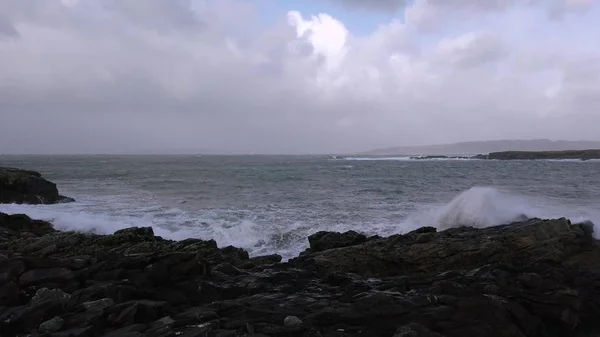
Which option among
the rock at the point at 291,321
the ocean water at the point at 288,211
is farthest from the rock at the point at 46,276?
the ocean water at the point at 288,211

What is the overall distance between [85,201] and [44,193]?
2399mm

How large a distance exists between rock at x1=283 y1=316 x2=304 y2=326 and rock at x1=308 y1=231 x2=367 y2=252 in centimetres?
580

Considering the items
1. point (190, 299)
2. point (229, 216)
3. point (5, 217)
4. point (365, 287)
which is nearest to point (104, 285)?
point (190, 299)

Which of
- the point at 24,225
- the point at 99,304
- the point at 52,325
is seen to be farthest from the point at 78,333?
the point at 24,225

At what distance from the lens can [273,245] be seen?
1583cm

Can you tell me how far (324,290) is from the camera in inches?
330

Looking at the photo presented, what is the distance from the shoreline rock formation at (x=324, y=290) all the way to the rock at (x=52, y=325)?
19mm

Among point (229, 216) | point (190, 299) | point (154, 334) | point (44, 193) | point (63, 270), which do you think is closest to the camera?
point (154, 334)

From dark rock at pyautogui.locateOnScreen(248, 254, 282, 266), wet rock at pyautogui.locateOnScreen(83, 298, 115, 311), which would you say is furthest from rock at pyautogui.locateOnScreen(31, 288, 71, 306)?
dark rock at pyautogui.locateOnScreen(248, 254, 282, 266)

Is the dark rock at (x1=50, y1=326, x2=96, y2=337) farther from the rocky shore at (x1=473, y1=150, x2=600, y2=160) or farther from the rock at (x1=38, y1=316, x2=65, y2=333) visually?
the rocky shore at (x1=473, y1=150, x2=600, y2=160)

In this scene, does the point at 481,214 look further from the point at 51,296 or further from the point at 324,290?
the point at 51,296

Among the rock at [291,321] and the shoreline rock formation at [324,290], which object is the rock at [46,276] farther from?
the rock at [291,321]

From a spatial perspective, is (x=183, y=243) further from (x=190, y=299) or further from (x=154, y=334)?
(x=154, y=334)

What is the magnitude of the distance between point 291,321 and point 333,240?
20.3 feet
